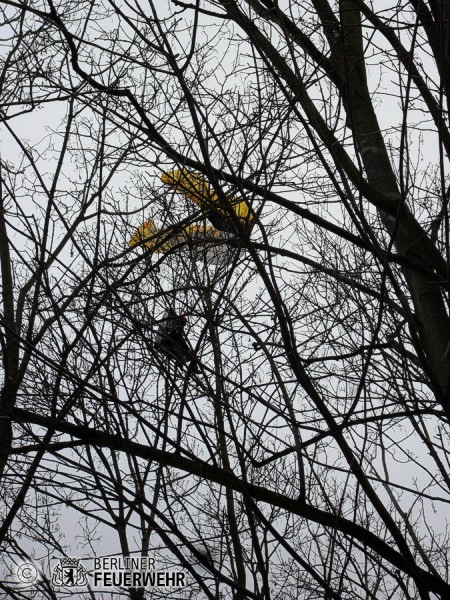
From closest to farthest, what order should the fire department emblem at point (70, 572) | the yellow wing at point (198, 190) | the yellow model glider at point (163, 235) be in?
the yellow wing at point (198, 190) → the fire department emblem at point (70, 572) → the yellow model glider at point (163, 235)

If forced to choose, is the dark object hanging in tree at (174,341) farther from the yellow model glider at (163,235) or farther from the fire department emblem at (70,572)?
Result: the fire department emblem at (70,572)

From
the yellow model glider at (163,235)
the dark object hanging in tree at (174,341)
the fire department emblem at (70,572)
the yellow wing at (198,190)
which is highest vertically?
the yellow model glider at (163,235)

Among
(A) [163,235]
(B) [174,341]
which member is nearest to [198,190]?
(B) [174,341]

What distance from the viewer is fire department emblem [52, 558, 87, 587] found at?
71.1 inches

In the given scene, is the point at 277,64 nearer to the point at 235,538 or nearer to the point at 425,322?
the point at 425,322

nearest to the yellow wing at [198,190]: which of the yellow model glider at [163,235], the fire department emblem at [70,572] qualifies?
the yellow model glider at [163,235]

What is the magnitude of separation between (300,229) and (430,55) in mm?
2175

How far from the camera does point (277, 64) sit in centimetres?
232

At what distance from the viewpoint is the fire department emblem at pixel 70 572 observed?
1806mm

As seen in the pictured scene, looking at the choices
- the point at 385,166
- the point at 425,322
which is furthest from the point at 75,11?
the point at 425,322

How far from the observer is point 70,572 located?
6.19 feet

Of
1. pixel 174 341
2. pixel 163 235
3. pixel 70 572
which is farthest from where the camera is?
pixel 163 235

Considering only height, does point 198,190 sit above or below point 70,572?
above

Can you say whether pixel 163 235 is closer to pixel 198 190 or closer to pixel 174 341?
pixel 198 190
